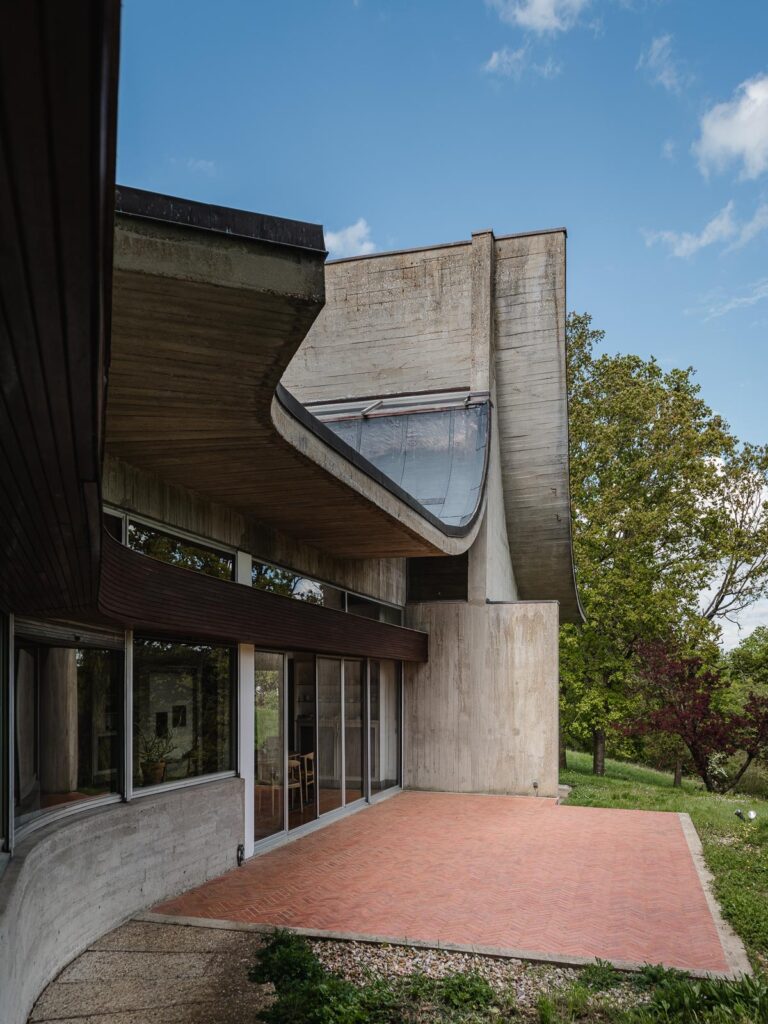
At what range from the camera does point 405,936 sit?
7168 mm

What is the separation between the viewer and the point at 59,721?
23.0 feet

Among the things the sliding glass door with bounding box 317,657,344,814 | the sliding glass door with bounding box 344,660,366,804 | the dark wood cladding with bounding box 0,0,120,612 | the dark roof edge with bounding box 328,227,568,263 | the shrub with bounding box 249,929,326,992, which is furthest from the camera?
the dark roof edge with bounding box 328,227,568,263

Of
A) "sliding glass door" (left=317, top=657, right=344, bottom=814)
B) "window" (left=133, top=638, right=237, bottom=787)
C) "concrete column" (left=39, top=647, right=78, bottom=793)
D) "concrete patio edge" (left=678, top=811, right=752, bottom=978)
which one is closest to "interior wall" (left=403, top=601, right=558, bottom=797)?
"sliding glass door" (left=317, top=657, right=344, bottom=814)

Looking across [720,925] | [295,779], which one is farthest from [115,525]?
[720,925]

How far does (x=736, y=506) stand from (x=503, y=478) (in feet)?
32.8

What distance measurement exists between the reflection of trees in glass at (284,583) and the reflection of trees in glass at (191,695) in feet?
3.25

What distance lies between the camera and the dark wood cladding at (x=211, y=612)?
6680 millimetres

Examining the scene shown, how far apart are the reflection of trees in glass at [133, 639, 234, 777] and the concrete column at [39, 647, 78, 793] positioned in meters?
0.95

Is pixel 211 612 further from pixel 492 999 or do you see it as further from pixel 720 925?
pixel 720 925

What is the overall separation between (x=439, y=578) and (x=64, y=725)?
35.1 ft

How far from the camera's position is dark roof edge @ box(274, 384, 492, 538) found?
6.78 metres

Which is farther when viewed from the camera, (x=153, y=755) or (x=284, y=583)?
(x=284, y=583)

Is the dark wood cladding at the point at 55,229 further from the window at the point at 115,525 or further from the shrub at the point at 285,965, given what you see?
the window at the point at 115,525

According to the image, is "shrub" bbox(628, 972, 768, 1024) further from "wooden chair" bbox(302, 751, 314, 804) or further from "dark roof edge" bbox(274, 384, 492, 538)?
"wooden chair" bbox(302, 751, 314, 804)
